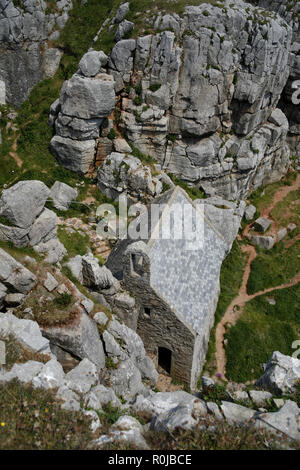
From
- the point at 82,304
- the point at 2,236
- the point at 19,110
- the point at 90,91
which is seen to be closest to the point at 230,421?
the point at 82,304

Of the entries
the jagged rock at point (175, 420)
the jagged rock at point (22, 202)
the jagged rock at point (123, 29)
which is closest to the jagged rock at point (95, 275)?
the jagged rock at point (22, 202)

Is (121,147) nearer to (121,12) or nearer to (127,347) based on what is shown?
(121,12)

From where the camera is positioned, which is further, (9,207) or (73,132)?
(73,132)

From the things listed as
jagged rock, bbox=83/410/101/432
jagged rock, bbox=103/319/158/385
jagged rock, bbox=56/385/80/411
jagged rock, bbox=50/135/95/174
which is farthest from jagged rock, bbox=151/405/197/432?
jagged rock, bbox=50/135/95/174

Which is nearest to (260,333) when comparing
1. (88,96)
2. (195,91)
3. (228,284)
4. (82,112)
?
(228,284)

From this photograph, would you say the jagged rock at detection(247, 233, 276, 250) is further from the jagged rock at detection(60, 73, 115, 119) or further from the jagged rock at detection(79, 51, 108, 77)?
the jagged rock at detection(79, 51, 108, 77)

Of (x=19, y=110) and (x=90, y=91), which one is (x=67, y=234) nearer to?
(x=90, y=91)

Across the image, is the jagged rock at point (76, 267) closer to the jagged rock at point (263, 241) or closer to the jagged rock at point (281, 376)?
the jagged rock at point (281, 376)
